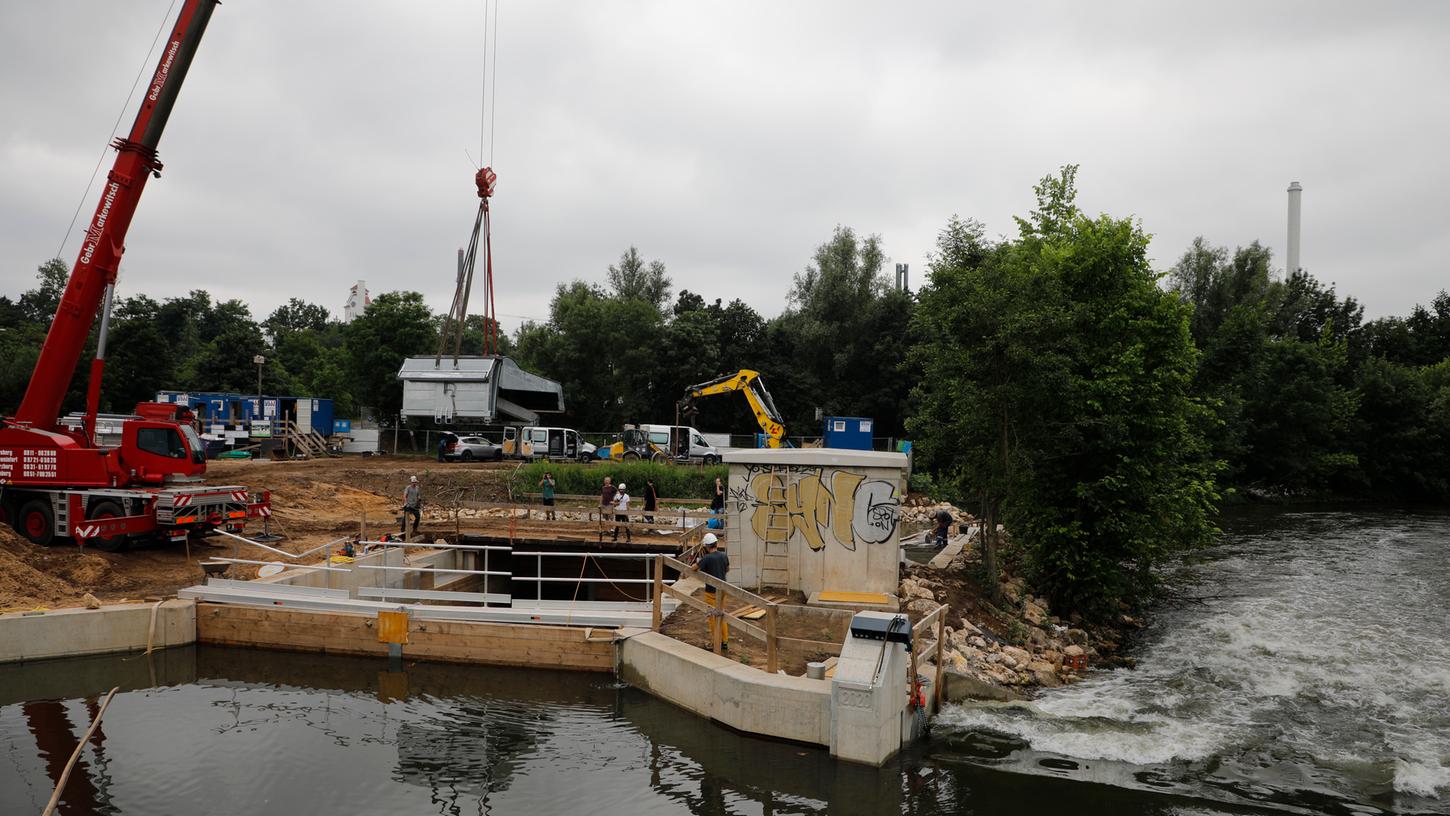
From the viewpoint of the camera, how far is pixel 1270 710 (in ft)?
44.1

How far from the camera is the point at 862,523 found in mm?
15328

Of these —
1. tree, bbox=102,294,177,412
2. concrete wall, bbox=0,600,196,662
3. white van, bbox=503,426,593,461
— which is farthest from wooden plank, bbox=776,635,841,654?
tree, bbox=102,294,177,412

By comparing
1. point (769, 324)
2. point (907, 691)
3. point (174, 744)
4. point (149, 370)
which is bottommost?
point (174, 744)

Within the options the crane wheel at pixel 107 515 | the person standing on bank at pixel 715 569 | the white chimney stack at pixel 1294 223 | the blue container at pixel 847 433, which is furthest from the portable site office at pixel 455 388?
the white chimney stack at pixel 1294 223

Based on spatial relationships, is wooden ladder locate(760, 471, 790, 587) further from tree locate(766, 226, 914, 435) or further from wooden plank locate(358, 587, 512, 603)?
tree locate(766, 226, 914, 435)

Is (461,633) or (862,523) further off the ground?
(862,523)

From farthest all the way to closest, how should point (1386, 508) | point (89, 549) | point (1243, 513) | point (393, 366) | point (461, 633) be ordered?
point (393, 366) < point (1386, 508) < point (1243, 513) < point (89, 549) < point (461, 633)

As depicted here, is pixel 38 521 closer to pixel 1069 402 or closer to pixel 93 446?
pixel 93 446

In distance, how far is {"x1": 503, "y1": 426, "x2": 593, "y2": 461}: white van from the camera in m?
38.9

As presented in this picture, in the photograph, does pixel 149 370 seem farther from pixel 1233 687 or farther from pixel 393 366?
pixel 1233 687

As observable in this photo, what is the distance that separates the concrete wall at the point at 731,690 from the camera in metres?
10.8

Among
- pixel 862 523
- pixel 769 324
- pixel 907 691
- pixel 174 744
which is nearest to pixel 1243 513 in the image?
pixel 769 324

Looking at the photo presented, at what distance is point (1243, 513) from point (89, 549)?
45401 mm

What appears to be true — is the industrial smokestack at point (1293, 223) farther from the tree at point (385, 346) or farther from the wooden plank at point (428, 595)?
the wooden plank at point (428, 595)
